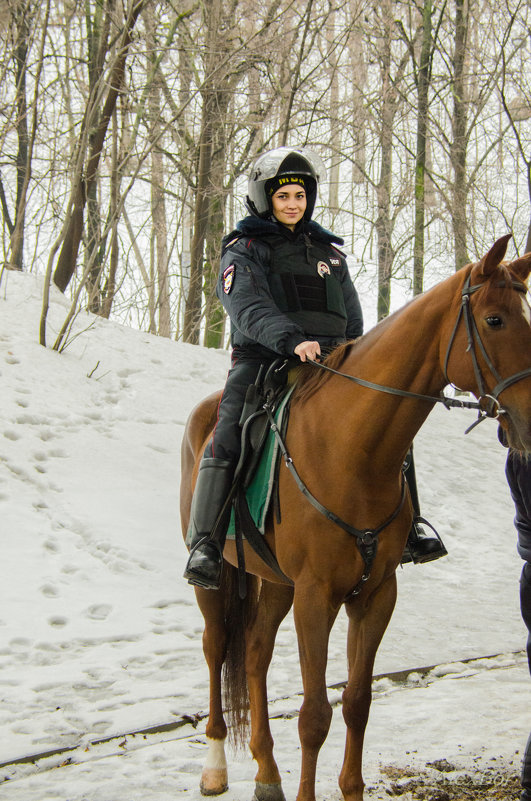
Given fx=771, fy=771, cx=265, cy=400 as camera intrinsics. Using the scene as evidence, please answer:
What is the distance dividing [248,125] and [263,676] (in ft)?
39.3

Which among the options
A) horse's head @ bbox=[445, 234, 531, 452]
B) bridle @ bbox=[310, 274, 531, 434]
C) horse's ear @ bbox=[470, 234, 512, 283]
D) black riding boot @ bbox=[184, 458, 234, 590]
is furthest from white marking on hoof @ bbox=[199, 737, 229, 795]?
horse's ear @ bbox=[470, 234, 512, 283]

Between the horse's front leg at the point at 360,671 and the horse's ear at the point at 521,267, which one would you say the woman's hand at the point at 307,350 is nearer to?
the horse's ear at the point at 521,267

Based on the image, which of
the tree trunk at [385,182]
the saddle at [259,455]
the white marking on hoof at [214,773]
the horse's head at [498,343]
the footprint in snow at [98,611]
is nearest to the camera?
the horse's head at [498,343]

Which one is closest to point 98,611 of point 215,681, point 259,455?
point 215,681

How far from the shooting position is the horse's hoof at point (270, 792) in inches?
133

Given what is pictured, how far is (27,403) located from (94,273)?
5603 mm

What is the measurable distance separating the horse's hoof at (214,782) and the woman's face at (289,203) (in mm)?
2560

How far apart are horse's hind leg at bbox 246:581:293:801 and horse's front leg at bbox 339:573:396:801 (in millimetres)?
409

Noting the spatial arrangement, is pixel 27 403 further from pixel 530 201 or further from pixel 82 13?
pixel 530 201

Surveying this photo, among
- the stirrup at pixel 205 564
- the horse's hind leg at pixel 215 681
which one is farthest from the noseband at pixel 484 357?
the horse's hind leg at pixel 215 681

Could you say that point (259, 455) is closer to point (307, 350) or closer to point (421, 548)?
point (307, 350)

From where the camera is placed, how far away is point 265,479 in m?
3.29

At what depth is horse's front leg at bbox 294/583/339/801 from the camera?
2916 mm

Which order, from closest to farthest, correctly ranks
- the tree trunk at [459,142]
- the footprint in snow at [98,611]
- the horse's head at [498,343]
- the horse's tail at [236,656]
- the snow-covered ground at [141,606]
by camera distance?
the horse's head at [498,343]
the horse's tail at [236,656]
the snow-covered ground at [141,606]
the footprint in snow at [98,611]
the tree trunk at [459,142]
